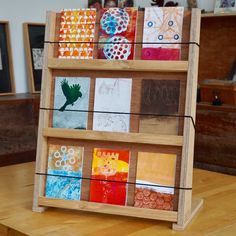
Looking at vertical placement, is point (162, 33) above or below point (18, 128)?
above

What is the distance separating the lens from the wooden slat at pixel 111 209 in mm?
1214

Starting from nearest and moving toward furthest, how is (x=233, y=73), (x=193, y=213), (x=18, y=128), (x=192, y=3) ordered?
(x=193, y=213)
(x=18, y=128)
(x=233, y=73)
(x=192, y=3)

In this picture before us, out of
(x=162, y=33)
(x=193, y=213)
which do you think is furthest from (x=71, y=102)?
(x=193, y=213)

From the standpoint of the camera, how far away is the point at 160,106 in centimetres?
125

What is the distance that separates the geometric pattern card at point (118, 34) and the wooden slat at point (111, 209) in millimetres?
404

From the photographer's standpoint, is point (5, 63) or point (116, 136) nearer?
point (116, 136)

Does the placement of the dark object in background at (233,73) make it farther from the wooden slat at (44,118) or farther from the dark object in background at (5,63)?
the wooden slat at (44,118)

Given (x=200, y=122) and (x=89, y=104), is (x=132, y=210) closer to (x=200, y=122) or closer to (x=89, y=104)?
(x=89, y=104)

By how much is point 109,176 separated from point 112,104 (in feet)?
0.64

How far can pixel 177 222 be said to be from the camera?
3.96 feet

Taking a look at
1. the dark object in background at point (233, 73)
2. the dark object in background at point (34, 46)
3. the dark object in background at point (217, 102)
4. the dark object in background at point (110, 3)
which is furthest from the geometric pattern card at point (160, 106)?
the dark object in background at point (110, 3)

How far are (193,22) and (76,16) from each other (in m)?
0.34

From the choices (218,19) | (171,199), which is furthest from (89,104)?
(218,19)

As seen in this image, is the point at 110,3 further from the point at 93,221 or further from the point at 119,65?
the point at 93,221
